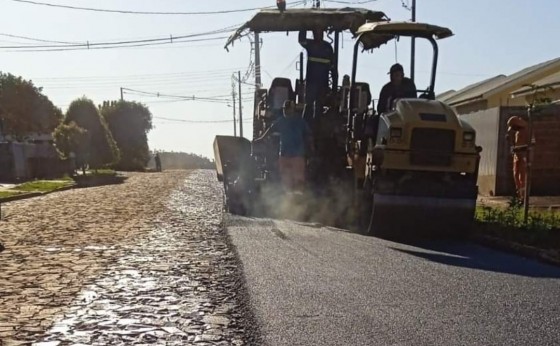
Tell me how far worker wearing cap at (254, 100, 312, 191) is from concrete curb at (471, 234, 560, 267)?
172 inches

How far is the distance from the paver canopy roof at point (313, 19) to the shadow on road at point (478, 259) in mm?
6832

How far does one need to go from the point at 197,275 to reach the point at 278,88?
9705 millimetres

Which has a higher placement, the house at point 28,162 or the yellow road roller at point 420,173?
the yellow road roller at point 420,173

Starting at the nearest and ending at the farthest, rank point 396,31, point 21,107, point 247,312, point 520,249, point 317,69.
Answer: point 247,312 < point 520,249 < point 396,31 < point 317,69 < point 21,107

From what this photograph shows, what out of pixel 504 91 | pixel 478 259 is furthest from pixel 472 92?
pixel 478 259

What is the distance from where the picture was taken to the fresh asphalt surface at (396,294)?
18.9ft

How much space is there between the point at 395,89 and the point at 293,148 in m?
3.16

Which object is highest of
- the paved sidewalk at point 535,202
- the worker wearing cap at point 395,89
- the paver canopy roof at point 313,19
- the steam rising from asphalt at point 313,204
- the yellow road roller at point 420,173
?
the paver canopy roof at point 313,19

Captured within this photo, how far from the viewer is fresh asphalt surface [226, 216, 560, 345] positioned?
227 inches

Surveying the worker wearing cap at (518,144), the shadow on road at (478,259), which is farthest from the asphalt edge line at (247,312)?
the worker wearing cap at (518,144)

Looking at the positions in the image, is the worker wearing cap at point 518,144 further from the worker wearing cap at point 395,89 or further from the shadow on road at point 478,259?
the shadow on road at point 478,259

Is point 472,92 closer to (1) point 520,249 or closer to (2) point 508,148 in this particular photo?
(2) point 508,148

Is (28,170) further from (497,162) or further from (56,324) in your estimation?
(56,324)

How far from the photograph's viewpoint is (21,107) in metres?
77.4
